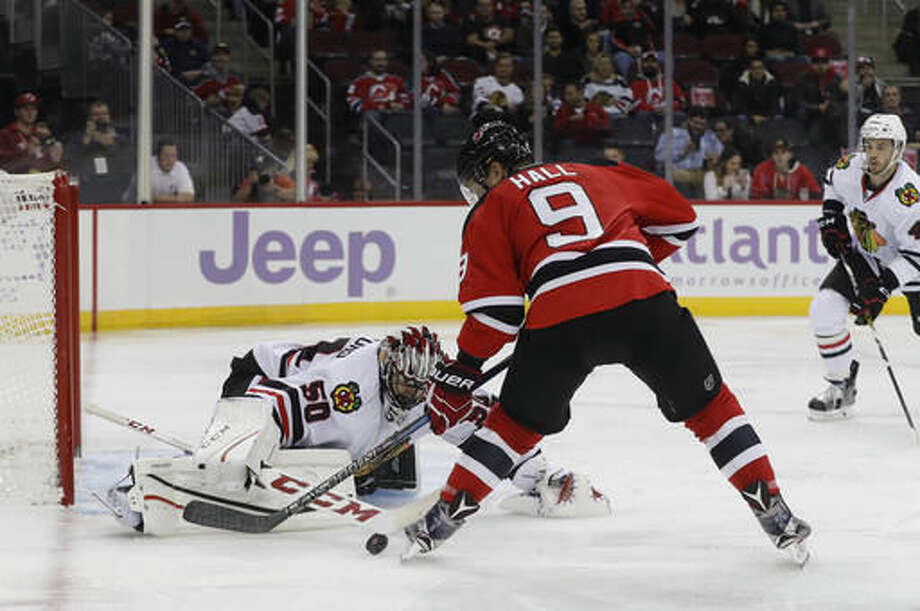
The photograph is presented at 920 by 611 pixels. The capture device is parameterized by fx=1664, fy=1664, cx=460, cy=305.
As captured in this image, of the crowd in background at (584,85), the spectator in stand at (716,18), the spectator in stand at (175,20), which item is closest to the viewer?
the spectator in stand at (175,20)

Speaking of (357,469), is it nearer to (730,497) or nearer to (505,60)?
(730,497)

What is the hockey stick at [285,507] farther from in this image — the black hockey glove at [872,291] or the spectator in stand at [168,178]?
the spectator in stand at [168,178]

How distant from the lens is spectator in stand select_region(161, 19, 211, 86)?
898 centimetres

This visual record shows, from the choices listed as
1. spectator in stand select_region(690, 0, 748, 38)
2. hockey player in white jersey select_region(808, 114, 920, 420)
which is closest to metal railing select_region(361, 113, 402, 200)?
spectator in stand select_region(690, 0, 748, 38)

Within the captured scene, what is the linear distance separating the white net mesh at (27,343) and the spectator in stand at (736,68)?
5.76 m

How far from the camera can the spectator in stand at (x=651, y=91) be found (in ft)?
32.1

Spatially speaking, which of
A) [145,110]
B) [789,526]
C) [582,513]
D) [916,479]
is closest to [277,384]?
[582,513]

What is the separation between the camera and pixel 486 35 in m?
10.1

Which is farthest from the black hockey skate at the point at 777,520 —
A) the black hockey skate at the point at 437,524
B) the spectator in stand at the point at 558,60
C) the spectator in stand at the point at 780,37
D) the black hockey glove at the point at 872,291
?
the spectator in stand at the point at 780,37

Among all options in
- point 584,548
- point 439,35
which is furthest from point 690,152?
point 584,548

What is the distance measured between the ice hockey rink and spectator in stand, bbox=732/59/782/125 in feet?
15.0

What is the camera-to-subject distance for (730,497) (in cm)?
436

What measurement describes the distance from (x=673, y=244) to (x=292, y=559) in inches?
41.7

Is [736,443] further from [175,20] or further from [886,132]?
[175,20]
